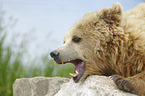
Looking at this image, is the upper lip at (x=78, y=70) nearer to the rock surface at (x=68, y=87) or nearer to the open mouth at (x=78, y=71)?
the open mouth at (x=78, y=71)

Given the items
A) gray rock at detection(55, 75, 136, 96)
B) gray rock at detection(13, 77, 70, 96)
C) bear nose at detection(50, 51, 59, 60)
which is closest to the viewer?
gray rock at detection(55, 75, 136, 96)

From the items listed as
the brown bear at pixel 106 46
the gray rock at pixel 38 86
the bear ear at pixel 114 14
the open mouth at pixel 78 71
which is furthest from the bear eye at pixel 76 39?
the gray rock at pixel 38 86

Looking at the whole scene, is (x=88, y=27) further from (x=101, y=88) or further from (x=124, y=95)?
(x=124, y=95)

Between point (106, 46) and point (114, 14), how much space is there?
47 cm

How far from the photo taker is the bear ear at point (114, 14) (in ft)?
8.84

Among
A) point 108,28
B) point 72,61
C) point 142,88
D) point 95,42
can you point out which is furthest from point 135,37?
point 72,61

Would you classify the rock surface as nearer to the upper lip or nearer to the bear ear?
the upper lip

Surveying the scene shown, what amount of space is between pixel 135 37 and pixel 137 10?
744 mm

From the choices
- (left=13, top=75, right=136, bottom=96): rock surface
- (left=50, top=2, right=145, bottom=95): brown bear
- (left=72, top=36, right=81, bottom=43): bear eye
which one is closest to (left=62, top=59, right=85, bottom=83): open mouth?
(left=50, top=2, right=145, bottom=95): brown bear

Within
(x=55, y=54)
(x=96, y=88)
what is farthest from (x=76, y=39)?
(x=96, y=88)

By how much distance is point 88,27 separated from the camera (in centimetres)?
275

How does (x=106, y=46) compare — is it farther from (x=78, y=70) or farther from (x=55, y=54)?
(x=55, y=54)

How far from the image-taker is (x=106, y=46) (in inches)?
104

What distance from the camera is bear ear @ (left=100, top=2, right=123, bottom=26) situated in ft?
8.84
